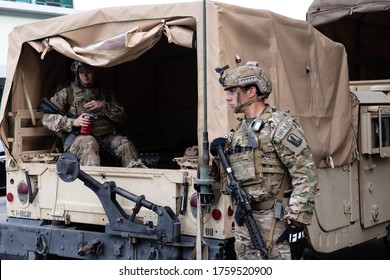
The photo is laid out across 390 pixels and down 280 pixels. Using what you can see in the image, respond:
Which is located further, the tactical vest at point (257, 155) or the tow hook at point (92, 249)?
the tow hook at point (92, 249)

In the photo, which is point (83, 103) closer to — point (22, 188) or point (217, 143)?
point (22, 188)

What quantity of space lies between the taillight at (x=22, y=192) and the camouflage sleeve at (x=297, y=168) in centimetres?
261

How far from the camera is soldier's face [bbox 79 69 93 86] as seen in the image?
637 centimetres

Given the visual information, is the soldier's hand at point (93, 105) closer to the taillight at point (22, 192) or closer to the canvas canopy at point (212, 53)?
the canvas canopy at point (212, 53)

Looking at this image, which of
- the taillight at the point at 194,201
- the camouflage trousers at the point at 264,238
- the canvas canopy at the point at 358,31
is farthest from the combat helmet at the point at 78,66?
Result: the canvas canopy at the point at 358,31

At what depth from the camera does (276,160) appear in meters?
4.46

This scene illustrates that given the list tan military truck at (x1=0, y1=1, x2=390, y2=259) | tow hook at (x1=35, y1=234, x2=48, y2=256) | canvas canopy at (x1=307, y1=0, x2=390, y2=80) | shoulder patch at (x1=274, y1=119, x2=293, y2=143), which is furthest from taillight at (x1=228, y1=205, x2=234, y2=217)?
canvas canopy at (x1=307, y1=0, x2=390, y2=80)

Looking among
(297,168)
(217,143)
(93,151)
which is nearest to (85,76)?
(93,151)

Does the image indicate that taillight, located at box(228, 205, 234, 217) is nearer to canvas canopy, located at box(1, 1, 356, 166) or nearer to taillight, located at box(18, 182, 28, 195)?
canvas canopy, located at box(1, 1, 356, 166)

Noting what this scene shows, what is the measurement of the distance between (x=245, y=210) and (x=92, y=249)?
1.61 meters

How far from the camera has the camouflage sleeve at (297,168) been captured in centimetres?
431

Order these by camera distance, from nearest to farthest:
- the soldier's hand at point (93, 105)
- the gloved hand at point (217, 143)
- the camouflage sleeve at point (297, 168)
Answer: the camouflage sleeve at point (297, 168) < the gloved hand at point (217, 143) < the soldier's hand at point (93, 105)

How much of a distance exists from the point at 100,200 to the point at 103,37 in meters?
1.27

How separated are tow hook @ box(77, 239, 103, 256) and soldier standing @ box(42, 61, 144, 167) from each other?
0.83m
